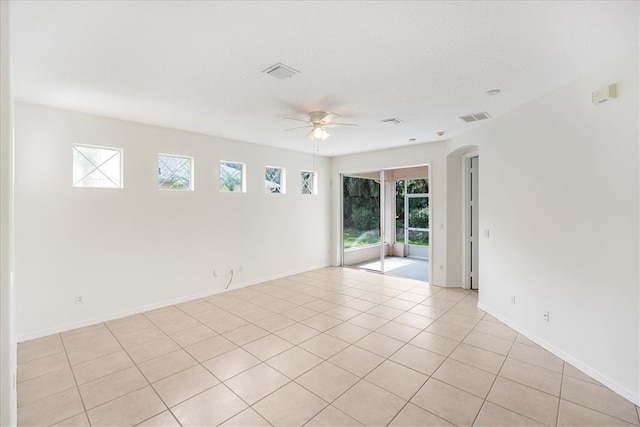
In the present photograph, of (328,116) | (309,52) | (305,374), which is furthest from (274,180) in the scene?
(305,374)

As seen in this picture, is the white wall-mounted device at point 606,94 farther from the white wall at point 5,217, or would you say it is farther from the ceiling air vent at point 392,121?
the white wall at point 5,217

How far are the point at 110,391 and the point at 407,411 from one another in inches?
95.8

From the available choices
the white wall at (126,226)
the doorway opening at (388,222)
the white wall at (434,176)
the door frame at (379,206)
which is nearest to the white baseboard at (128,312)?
the white wall at (126,226)

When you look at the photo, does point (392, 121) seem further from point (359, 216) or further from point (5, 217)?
point (5, 217)

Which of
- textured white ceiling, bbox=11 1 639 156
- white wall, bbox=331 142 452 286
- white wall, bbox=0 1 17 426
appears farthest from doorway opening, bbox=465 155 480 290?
white wall, bbox=0 1 17 426

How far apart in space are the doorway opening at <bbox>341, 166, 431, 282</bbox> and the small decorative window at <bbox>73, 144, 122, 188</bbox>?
15.5ft

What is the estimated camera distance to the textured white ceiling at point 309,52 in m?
1.81

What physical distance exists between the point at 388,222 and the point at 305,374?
7053mm

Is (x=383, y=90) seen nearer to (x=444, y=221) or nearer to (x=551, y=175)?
(x=551, y=175)

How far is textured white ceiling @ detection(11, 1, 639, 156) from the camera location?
181 centimetres

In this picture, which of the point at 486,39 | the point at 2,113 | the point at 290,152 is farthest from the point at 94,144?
the point at 486,39

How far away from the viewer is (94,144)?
383 cm

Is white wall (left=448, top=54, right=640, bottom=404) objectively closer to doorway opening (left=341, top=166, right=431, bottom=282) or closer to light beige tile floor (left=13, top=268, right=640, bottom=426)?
light beige tile floor (left=13, top=268, right=640, bottom=426)

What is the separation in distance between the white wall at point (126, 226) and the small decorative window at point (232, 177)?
0.43 ft
